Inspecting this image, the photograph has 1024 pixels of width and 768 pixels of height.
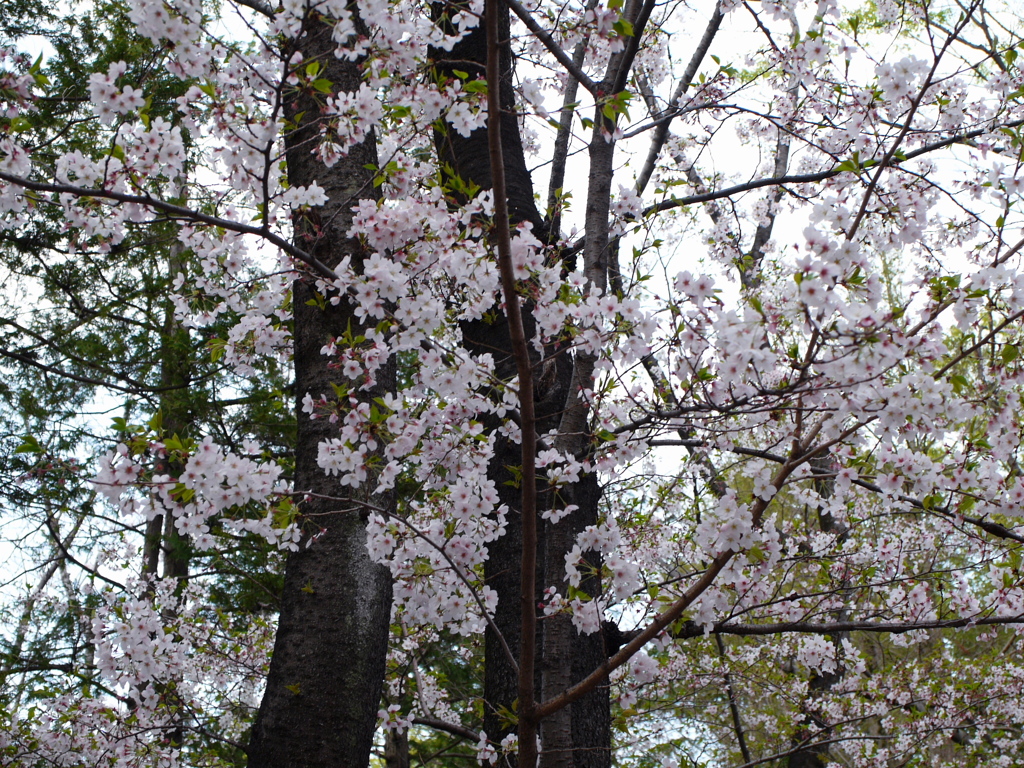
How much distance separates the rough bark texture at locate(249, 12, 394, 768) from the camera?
7.32ft

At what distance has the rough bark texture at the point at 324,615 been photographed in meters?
2.23

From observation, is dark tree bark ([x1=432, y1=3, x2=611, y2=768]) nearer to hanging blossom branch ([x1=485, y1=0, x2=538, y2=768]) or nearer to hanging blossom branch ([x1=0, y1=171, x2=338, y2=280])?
hanging blossom branch ([x1=485, y1=0, x2=538, y2=768])

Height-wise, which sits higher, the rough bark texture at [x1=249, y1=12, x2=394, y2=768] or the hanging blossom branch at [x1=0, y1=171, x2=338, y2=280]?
the hanging blossom branch at [x1=0, y1=171, x2=338, y2=280]

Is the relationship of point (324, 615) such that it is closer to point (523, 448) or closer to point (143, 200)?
point (523, 448)

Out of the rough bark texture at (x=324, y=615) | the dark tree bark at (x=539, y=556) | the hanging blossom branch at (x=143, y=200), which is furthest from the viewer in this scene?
the dark tree bark at (x=539, y=556)

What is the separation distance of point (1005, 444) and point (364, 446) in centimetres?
202

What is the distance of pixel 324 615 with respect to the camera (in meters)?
2.38

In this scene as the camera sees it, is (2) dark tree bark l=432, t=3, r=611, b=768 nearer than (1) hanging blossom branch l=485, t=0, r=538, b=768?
No

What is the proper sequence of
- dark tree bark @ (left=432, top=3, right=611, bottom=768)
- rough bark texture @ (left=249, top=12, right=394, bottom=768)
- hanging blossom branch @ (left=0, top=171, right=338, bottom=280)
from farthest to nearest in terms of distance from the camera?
dark tree bark @ (left=432, top=3, right=611, bottom=768) < rough bark texture @ (left=249, top=12, right=394, bottom=768) < hanging blossom branch @ (left=0, top=171, right=338, bottom=280)

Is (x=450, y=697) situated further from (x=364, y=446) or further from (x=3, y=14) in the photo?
(x=3, y=14)

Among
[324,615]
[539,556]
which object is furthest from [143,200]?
[539,556]

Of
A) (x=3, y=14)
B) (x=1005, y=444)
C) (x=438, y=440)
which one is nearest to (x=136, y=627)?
(x=438, y=440)

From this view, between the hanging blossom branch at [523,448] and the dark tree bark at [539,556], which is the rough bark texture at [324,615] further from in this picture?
the hanging blossom branch at [523,448]

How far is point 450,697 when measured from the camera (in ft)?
24.8
